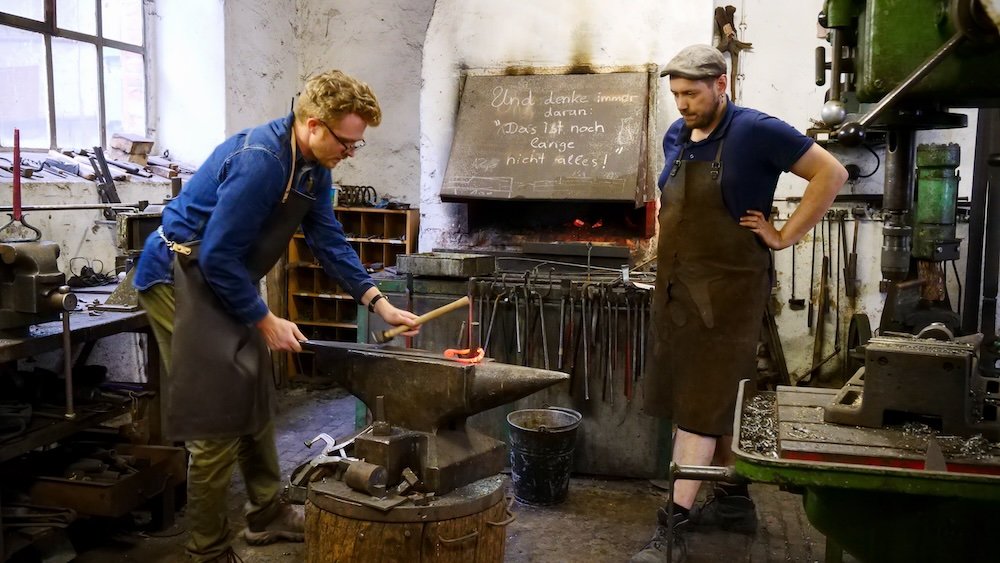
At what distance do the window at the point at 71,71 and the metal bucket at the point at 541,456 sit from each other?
9.37 feet

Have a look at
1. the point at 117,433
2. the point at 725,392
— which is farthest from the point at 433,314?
the point at 117,433

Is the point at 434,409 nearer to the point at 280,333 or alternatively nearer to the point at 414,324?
the point at 414,324

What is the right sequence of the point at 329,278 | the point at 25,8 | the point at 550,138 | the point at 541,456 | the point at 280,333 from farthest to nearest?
1. the point at 329,278
2. the point at 550,138
3. the point at 25,8
4. the point at 541,456
5. the point at 280,333

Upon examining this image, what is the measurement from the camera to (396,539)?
2.10 metres

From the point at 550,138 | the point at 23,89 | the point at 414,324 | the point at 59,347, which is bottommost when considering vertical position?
the point at 59,347

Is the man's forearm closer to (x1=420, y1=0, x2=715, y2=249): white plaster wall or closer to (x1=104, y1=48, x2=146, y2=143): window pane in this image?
(x1=420, y1=0, x2=715, y2=249): white plaster wall

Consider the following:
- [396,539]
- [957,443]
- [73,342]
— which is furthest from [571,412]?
[957,443]

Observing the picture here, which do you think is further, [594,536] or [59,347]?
[594,536]

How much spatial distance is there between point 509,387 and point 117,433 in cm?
193

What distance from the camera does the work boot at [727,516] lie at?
10.3 ft

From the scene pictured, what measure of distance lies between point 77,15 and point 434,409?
3.51 meters

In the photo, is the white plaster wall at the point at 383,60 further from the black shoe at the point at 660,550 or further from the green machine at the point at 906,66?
the green machine at the point at 906,66

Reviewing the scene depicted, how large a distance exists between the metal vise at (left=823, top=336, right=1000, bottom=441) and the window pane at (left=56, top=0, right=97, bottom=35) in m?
4.26

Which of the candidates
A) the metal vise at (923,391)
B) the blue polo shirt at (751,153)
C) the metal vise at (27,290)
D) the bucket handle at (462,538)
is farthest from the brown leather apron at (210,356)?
the metal vise at (923,391)
